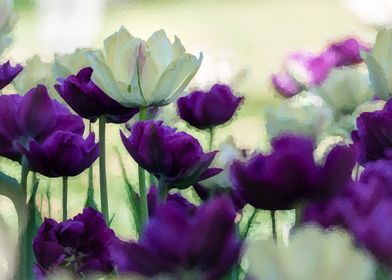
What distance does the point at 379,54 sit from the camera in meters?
0.47

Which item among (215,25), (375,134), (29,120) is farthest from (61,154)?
(215,25)

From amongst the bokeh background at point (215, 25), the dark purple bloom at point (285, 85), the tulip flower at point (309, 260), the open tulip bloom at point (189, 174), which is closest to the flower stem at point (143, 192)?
the open tulip bloom at point (189, 174)

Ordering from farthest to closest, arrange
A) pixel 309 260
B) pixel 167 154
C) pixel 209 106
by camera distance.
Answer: pixel 209 106
pixel 167 154
pixel 309 260

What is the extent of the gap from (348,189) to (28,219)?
0.52 feet

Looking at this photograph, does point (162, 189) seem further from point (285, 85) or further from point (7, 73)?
point (285, 85)

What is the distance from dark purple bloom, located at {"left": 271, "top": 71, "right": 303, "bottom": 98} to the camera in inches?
26.1

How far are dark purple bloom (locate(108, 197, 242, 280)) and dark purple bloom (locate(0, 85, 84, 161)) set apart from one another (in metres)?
0.14

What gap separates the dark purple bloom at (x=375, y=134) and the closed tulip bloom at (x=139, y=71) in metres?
0.08

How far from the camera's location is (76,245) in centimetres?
37

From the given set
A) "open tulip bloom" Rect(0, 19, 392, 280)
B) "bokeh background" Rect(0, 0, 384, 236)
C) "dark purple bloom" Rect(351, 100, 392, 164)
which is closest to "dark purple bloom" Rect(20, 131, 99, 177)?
"open tulip bloom" Rect(0, 19, 392, 280)

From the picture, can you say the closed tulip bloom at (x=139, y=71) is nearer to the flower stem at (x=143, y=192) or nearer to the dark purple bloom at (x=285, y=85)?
the flower stem at (x=143, y=192)

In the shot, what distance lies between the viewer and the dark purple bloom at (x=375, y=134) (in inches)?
15.1

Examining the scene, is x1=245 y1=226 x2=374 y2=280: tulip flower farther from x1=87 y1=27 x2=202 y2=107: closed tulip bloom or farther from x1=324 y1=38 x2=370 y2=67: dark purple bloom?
x1=324 y1=38 x2=370 y2=67: dark purple bloom

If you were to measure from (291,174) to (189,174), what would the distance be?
0.06 meters
